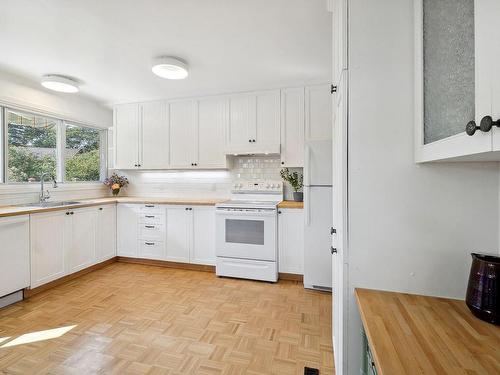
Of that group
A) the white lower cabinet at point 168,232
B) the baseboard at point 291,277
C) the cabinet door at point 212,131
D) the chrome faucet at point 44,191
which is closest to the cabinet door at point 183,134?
the cabinet door at point 212,131

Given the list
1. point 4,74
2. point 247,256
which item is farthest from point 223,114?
point 4,74

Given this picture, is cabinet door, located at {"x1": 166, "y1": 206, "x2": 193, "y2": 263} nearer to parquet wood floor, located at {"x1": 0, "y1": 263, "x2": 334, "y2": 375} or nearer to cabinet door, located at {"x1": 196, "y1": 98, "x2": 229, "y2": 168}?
parquet wood floor, located at {"x1": 0, "y1": 263, "x2": 334, "y2": 375}

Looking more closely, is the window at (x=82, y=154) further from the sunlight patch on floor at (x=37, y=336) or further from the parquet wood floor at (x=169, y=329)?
the sunlight patch on floor at (x=37, y=336)

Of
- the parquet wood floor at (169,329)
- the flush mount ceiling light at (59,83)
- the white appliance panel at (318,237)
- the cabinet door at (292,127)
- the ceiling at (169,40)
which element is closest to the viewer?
the parquet wood floor at (169,329)

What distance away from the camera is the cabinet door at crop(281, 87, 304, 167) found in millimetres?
3312

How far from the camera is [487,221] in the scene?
0.91 m

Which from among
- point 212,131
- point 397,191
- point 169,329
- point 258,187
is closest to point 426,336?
point 397,191

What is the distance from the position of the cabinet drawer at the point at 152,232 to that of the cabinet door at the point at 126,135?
42.1 inches

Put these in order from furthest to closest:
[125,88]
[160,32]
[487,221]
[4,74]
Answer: [125,88] < [4,74] < [160,32] < [487,221]

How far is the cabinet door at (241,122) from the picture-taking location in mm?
3498

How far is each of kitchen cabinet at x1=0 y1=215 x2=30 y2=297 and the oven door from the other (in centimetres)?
197

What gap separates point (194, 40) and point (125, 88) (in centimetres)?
171

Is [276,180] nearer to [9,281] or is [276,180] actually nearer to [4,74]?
[9,281]

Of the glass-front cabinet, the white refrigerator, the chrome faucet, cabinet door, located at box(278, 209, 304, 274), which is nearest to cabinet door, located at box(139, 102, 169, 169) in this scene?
the chrome faucet
